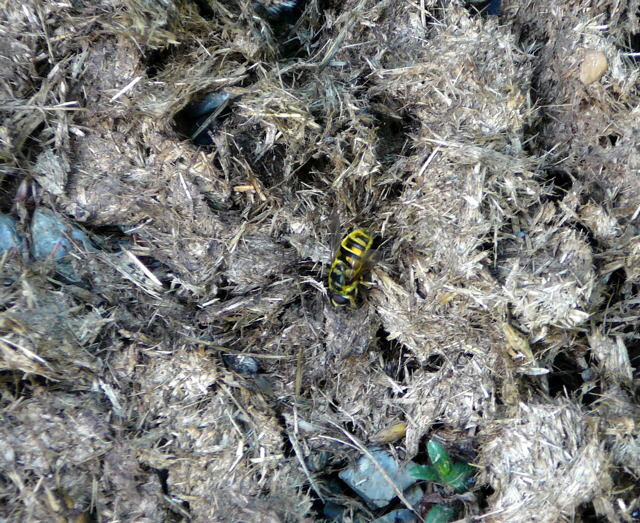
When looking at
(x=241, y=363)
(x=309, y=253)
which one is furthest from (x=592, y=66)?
(x=241, y=363)

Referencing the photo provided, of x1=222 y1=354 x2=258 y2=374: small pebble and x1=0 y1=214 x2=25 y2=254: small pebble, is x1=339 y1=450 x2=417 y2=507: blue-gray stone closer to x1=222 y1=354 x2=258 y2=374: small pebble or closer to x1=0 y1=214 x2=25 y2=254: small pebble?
x1=222 y1=354 x2=258 y2=374: small pebble

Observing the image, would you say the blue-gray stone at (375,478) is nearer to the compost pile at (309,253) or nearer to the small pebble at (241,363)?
the compost pile at (309,253)

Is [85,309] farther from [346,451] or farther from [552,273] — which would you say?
[552,273]

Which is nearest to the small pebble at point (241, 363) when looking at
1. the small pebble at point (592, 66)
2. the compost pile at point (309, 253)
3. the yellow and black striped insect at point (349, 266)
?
the compost pile at point (309, 253)

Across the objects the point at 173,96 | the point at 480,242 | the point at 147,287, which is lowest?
the point at 147,287

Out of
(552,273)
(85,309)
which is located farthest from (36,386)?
(552,273)

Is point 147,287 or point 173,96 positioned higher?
point 173,96
